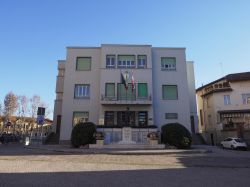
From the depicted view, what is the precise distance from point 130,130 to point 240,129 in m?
16.1

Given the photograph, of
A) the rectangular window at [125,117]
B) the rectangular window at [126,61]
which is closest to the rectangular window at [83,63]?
the rectangular window at [126,61]

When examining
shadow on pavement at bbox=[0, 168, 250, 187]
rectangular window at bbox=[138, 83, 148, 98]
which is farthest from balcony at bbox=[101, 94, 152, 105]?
shadow on pavement at bbox=[0, 168, 250, 187]

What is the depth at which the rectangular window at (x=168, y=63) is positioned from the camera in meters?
32.6

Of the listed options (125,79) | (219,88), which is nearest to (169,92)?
(125,79)

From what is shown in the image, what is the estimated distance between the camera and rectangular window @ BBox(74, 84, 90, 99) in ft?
102

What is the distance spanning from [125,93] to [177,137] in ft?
35.0

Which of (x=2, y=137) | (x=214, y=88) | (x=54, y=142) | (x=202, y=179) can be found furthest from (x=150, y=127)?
(x=2, y=137)

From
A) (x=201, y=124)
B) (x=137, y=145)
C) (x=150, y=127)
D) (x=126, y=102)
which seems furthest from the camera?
(x=201, y=124)

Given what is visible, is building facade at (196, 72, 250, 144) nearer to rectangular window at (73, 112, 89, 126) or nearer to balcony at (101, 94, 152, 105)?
balcony at (101, 94, 152, 105)

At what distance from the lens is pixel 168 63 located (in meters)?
32.8

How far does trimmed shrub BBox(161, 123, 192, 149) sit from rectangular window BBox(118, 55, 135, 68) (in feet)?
38.1

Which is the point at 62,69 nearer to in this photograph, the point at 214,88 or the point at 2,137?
the point at 2,137

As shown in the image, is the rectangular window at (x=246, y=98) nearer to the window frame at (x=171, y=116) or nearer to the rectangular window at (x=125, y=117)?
the window frame at (x=171, y=116)

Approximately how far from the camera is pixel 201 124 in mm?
44719
